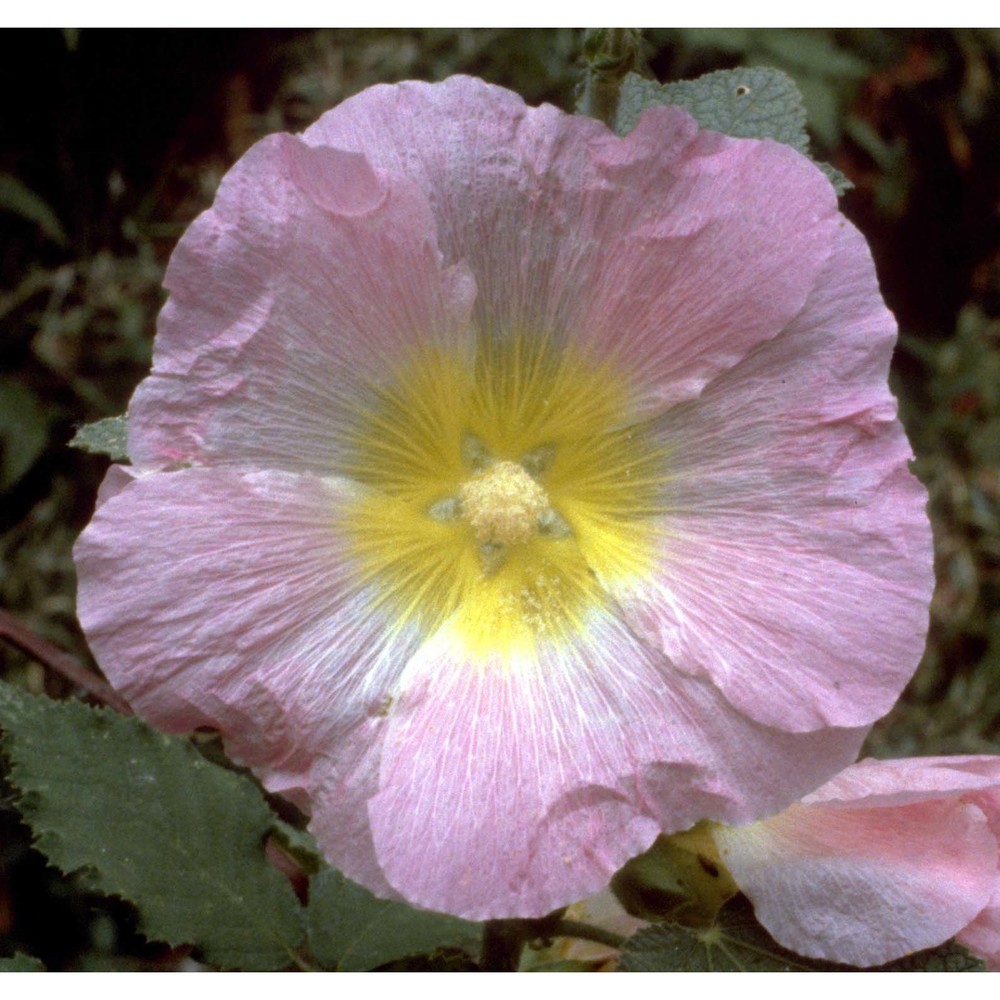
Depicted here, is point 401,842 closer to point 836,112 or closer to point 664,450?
point 664,450

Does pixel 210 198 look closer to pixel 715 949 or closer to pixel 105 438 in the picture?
pixel 105 438

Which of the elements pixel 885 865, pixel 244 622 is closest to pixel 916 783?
pixel 885 865

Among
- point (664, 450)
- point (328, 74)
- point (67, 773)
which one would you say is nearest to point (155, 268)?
point (328, 74)

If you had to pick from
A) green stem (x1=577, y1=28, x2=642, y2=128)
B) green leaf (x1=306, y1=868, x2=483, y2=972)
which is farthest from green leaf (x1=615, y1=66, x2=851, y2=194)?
green leaf (x1=306, y1=868, x2=483, y2=972)

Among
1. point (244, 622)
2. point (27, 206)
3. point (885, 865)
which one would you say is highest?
point (27, 206)

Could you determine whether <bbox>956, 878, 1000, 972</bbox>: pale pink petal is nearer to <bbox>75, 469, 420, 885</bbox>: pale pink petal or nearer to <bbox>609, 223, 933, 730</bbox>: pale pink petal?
<bbox>609, 223, 933, 730</bbox>: pale pink petal

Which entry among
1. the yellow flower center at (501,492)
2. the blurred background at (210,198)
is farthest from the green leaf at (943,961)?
the blurred background at (210,198)
